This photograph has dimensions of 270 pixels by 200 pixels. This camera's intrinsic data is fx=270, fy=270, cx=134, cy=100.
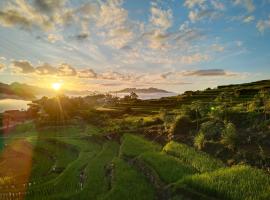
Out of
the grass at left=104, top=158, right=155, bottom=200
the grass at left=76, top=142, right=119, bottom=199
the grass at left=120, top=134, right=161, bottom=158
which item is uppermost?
the grass at left=120, top=134, right=161, bottom=158

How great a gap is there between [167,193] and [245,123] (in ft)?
44.3

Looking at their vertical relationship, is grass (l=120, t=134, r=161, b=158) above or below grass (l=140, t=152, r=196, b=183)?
below

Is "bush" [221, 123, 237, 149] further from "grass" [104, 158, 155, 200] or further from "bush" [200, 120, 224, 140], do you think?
"grass" [104, 158, 155, 200]

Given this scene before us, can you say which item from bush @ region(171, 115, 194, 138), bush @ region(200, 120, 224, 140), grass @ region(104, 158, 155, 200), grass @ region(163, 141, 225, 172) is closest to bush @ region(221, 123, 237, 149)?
grass @ region(163, 141, 225, 172)

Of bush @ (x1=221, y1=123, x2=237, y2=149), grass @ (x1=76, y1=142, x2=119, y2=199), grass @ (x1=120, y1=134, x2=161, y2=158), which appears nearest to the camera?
grass @ (x1=76, y1=142, x2=119, y2=199)

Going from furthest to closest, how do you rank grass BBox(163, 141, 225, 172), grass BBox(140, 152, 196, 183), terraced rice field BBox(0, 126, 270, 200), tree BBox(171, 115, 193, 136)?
tree BBox(171, 115, 193, 136)
grass BBox(163, 141, 225, 172)
grass BBox(140, 152, 196, 183)
terraced rice field BBox(0, 126, 270, 200)

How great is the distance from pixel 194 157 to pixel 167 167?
2365mm

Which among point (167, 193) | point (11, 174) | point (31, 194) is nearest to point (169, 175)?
point (167, 193)

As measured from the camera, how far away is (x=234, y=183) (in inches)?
555

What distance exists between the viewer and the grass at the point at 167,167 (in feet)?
57.1

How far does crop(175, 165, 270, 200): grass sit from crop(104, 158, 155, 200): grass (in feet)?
7.15

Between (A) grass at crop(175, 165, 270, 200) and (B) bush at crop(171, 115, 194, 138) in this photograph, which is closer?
(A) grass at crop(175, 165, 270, 200)

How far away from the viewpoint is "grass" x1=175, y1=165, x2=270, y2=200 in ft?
42.7

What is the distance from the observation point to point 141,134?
116ft
